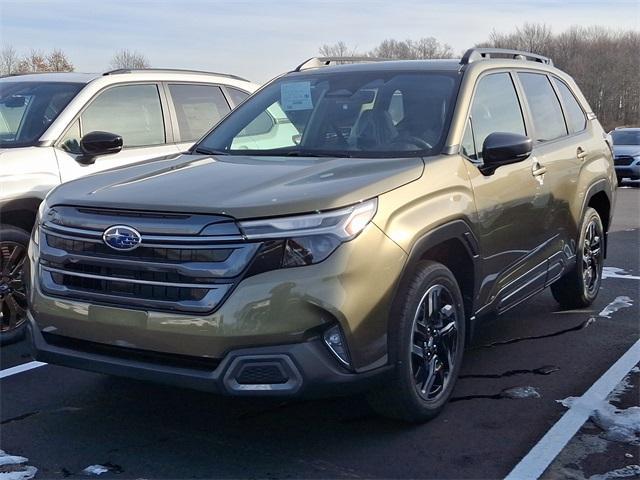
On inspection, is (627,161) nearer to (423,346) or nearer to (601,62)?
(423,346)

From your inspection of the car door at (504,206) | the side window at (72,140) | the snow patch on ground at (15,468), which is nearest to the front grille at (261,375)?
the snow patch on ground at (15,468)

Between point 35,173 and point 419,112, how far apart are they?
2.62 metres

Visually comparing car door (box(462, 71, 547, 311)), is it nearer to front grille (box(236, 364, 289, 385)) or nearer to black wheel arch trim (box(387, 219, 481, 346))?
black wheel arch trim (box(387, 219, 481, 346))

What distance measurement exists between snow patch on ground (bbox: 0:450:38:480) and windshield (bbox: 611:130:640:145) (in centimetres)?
1949

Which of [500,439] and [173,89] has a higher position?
[173,89]

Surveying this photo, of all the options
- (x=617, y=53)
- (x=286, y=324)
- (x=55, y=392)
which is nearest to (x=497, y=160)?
(x=286, y=324)

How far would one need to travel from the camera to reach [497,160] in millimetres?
4527

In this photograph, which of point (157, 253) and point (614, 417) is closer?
point (157, 253)

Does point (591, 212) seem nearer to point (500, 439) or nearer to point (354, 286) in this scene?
point (500, 439)

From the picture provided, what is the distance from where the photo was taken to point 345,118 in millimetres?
4926

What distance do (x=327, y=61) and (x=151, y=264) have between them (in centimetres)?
307

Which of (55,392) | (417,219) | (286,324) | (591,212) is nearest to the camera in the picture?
(286,324)

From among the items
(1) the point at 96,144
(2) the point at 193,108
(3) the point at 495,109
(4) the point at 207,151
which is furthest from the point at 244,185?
(2) the point at 193,108

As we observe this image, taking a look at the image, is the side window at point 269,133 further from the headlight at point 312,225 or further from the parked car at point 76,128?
the headlight at point 312,225
